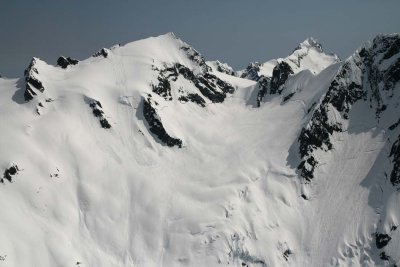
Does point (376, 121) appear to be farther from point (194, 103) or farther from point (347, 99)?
point (194, 103)

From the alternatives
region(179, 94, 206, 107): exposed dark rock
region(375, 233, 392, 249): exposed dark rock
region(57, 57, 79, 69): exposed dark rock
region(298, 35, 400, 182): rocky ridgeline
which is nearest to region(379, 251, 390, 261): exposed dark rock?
region(375, 233, 392, 249): exposed dark rock

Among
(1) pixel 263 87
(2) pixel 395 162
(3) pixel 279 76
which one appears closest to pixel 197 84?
(1) pixel 263 87

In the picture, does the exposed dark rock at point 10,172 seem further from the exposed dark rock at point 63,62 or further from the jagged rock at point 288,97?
the jagged rock at point 288,97

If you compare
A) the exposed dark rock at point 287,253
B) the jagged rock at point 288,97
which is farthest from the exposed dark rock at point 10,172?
the jagged rock at point 288,97

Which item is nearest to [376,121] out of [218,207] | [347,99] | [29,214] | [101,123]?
[347,99]

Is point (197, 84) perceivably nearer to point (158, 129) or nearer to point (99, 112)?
point (158, 129)
